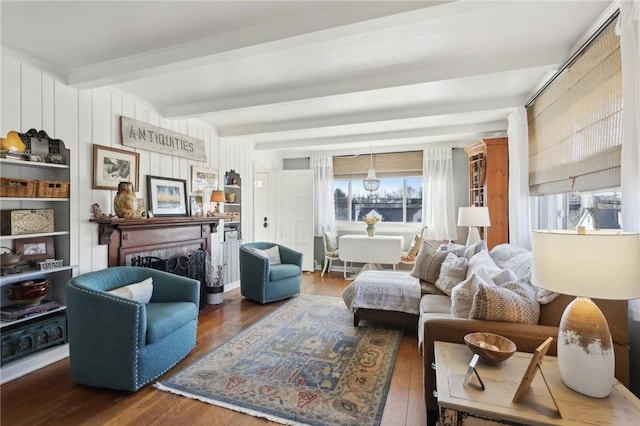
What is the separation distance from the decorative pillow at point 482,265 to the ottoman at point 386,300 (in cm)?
58

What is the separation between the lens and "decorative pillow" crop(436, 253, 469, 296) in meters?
2.91

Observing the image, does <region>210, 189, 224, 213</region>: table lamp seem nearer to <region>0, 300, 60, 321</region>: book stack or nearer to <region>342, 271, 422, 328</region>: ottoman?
<region>0, 300, 60, 321</region>: book stack

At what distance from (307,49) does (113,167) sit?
7.44 ft

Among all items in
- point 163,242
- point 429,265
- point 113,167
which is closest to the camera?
point 113,167

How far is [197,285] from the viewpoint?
2.83 meters

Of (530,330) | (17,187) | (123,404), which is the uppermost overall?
(17,187)

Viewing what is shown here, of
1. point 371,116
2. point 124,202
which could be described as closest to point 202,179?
point 124,202

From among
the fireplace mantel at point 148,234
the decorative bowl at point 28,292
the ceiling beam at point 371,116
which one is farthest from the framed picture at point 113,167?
the ceiling beam at point 371,116

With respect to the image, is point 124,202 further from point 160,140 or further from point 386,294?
point 386,294

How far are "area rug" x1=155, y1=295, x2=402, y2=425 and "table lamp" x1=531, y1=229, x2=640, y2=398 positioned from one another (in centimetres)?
114

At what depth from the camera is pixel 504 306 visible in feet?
5.69

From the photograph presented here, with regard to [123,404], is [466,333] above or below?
above

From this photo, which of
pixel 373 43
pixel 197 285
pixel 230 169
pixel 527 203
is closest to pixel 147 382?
pixel 197 285

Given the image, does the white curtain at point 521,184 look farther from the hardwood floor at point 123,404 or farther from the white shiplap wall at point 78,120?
the white shiplap wall at point 78,120
